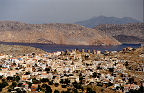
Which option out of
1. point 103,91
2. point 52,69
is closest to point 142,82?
point 103,91

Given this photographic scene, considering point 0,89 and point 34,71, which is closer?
point 0,89

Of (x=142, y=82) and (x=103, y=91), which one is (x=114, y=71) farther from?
(x=103, y=91)

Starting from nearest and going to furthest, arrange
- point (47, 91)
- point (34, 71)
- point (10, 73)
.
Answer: point (47, 91) < point (10, 73) < point (34, 71)

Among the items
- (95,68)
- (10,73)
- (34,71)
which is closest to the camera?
(10,73)

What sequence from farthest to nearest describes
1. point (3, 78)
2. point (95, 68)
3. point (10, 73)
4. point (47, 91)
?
point (95, 68) < point (10, 73) < point (3, 78) < point (47, 91)

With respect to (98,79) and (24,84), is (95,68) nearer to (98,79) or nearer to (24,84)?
(98,79)

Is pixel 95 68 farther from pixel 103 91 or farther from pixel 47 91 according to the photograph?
pixel 47 91

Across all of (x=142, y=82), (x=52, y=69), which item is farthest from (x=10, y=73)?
(x=142, y=82)

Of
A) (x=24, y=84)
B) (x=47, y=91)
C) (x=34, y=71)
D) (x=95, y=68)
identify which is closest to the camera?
(x=47, y=91)

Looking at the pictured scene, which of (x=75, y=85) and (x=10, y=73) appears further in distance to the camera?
(x=10, y=73)
